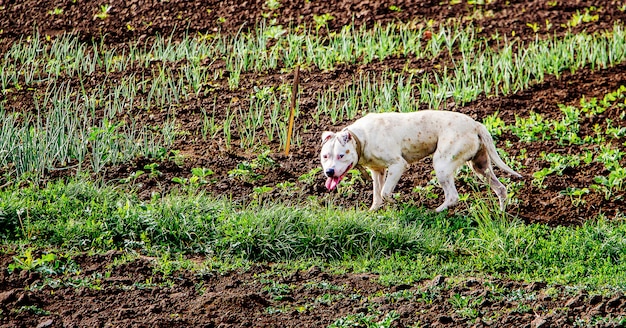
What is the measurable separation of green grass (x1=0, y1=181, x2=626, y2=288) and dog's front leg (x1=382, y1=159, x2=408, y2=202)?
29cm

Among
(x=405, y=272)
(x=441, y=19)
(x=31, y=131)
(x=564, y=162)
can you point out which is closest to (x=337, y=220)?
(x=405, y=272)

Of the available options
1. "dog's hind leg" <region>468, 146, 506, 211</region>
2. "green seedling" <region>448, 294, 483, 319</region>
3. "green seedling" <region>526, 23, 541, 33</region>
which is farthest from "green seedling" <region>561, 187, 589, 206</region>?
"green seedling" <region>526, 23, 541, 33</region>

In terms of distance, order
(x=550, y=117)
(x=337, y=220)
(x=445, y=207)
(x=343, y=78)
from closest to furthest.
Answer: (x=337, y=220)
(x=445, y=207)
(x=550, y=117)
(x=343, y=78)

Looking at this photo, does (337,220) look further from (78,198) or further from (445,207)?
(78,198)

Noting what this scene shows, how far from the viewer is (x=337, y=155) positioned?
24.2 feet

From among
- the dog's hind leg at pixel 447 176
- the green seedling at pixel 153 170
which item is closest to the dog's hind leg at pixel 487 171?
the dog's hind leg at pixel 447 176

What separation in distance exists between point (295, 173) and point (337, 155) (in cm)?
117

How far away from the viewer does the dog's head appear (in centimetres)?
738

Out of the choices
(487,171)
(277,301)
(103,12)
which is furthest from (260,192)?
(103,12)

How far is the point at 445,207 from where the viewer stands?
764 centimetres

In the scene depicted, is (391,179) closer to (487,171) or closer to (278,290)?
(487,171)

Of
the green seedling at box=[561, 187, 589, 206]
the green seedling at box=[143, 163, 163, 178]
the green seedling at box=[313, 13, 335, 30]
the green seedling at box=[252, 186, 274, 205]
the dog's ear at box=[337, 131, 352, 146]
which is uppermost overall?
the green seedling at box=[313, 13, 335, 30]

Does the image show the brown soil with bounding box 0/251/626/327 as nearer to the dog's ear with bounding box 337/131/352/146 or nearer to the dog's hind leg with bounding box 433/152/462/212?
the dog's ear with bounding box 337/131/352/146

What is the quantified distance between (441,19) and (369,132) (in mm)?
4725
